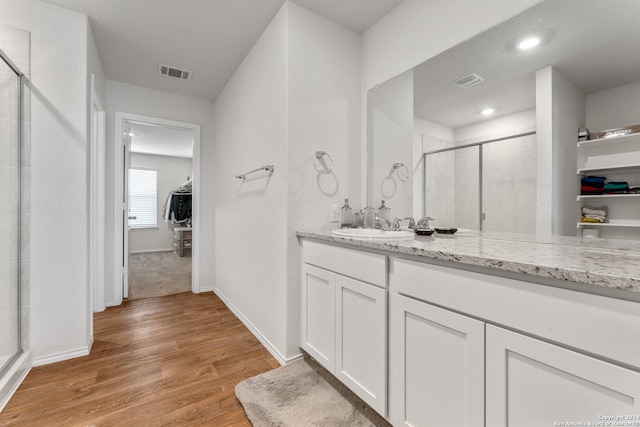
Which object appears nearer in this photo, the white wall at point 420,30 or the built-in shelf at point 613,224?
the built-in shelf at point 613,224

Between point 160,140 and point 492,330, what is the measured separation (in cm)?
602

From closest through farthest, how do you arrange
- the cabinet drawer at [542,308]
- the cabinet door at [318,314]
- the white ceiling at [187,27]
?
the cabinet drawer at [542,308] < the cabinet door at [318,314] < the white ceiling at [187,27]

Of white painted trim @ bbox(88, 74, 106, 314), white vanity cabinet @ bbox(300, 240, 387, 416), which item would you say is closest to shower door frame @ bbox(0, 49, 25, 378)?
white painted trim @ bbox(88, 74, 106, 314)

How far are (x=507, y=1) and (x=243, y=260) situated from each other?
2469 millimetres

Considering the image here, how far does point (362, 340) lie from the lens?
132 cm

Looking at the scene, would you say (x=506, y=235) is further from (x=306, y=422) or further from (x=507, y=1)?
(x=306, y=422)

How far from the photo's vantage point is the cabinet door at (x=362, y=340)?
3.98 ft

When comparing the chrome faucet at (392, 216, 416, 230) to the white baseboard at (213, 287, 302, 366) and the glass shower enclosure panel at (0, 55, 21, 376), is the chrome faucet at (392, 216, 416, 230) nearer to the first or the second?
the white baseboard at (213, 287, 302, 366)

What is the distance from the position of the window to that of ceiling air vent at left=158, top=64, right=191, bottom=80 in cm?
460

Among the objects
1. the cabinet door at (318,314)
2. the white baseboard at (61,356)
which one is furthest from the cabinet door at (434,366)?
the white baseboard at (61,356)

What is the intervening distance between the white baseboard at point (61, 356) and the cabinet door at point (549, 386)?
2468 millimetres

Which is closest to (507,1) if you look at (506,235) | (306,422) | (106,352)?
(506,235)

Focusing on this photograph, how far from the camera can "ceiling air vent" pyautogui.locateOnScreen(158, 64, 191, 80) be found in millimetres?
2707

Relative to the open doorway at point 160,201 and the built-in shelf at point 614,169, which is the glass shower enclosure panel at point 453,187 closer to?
the built-in shelf at point 614,169
